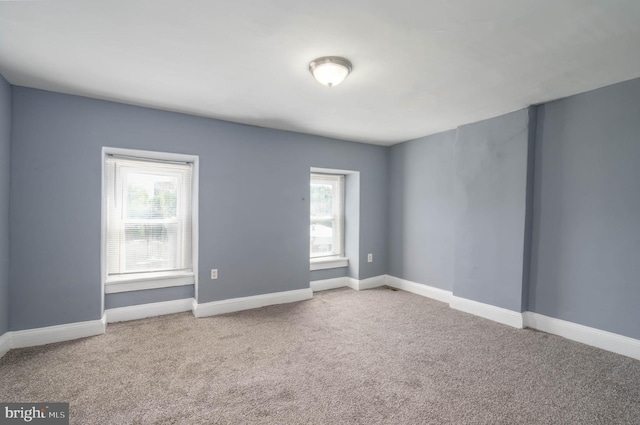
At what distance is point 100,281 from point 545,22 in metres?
4.16

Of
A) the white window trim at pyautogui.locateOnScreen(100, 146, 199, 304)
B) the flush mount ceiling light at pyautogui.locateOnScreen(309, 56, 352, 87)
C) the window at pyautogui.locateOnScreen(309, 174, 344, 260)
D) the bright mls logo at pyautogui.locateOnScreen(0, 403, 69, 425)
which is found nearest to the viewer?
the bright mls logo at pyautogui.locateOnScreen(0, 403, 69, 425)

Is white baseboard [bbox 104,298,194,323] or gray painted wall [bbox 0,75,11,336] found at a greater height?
gray painted wall [bbox 0,75,11,336]

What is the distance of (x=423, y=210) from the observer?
4492 mm

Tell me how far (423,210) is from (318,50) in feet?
10.1

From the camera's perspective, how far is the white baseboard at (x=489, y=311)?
3217 millimetres

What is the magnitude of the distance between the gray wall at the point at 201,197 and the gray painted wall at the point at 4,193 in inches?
2.3

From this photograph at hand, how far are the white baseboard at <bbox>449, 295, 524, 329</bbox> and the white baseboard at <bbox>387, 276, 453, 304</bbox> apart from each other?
0.22m

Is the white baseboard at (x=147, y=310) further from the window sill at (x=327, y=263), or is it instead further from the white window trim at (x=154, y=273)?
the window sill at (x=327, y=263)

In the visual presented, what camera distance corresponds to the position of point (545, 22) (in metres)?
1.75

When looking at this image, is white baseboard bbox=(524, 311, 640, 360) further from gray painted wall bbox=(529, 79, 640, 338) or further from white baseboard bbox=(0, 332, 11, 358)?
white baseboard bbox=(0, 332, 11, 358)

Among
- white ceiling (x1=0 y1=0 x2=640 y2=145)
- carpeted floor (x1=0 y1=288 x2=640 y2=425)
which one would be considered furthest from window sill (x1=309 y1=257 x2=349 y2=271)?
white ceiling (x1=0 y1=0 x2=640 y2=145)

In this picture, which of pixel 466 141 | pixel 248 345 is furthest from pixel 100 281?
pixel 466 141

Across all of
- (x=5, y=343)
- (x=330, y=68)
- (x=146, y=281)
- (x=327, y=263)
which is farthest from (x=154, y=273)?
(x=330, y=68)

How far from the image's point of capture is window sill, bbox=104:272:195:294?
3.22 metres
